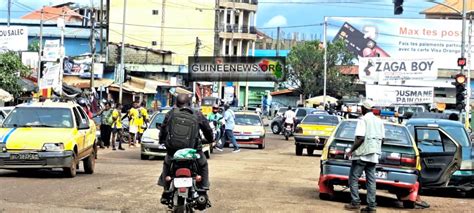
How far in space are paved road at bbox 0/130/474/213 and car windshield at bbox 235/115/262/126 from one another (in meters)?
12.6

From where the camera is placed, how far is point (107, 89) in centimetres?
5362

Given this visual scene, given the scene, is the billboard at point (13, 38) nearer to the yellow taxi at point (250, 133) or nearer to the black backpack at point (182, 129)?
the yellow taxi at point (250, 133)

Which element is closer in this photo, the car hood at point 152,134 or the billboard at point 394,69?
the car hood at point 152,134

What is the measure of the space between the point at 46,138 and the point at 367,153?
6641mm

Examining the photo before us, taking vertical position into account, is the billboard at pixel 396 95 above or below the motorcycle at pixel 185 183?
above

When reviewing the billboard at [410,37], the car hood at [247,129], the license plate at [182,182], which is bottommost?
the car hood at [247,129]

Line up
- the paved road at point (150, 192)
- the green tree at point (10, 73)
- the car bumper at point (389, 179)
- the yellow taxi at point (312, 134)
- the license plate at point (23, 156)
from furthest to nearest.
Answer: the green tree at point (10, 73) → the yellow taxi at point (312, 134) → the license plate at point (23, 156) → the car bumper at point (389, 179) → the paved road at point (150, 192)

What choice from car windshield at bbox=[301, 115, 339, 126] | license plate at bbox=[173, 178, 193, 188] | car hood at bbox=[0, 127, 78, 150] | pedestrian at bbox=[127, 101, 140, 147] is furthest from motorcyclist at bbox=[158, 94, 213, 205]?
car windshield at bbox=[301, 115, 339, 126]

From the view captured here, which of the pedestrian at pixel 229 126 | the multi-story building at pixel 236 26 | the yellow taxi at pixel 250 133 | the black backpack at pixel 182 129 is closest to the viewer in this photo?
the black backpack at pixel 182 129

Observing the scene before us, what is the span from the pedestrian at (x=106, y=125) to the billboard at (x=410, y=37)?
168 ft

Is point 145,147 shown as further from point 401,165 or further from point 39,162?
point 401,165

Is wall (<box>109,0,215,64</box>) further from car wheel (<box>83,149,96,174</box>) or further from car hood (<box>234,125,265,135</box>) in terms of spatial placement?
car wheel (<box>83,149,96,174</box>)

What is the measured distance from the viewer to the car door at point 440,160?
52.2ft

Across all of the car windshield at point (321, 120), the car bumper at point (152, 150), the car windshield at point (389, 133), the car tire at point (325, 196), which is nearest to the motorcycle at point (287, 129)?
the car windshield at point (321, 120)
